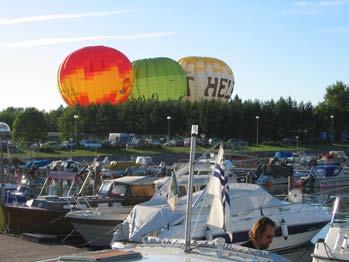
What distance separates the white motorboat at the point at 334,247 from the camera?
11.4 metres

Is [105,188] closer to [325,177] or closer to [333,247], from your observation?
[333,247]

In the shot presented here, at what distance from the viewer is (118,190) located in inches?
843

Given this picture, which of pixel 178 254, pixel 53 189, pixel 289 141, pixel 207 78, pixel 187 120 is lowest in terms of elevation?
Answer: pixel 53 189

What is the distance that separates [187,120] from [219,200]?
244 ft

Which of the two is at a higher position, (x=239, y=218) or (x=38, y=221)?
(x=239, y=218)

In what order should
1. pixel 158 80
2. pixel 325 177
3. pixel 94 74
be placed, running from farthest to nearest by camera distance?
1. pixel 158 80
2. pixel 94 74
3. pixel 325 177

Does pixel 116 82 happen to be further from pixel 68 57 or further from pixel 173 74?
pixel 173 74

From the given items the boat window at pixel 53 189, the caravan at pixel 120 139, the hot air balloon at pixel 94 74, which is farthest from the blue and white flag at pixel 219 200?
the caravan at pixel 120 139

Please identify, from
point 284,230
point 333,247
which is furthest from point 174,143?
point 333,247

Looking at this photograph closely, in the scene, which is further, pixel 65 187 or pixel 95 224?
pixel 65 187

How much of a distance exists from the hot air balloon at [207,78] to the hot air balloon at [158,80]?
3.59 m

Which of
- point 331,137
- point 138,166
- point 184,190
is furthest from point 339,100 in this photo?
point 184,190

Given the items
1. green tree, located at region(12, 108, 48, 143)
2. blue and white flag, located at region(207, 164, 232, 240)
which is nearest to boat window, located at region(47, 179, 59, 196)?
blue and white flag, located at region(207, 164, 232, 240)

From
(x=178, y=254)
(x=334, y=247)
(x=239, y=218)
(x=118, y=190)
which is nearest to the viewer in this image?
(x=178, y=254)
